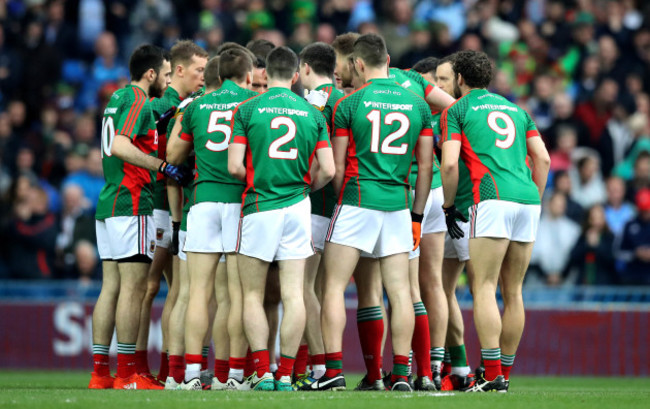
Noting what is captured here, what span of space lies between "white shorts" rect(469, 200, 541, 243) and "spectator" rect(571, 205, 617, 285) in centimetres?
676

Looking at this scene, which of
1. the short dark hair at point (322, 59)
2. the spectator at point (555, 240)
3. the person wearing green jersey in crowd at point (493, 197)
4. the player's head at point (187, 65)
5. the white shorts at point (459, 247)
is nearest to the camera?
the person wearing green jersey in crowd at point (493, 197)

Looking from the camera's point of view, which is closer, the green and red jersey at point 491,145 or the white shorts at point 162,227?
the green and red jersey at point 491,145

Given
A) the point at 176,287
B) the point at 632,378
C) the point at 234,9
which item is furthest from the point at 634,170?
the point at 176,287

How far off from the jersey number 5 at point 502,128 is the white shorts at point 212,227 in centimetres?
236

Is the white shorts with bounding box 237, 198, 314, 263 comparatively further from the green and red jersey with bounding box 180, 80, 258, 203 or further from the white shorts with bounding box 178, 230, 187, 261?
the white shorts with bounding box 178, 230, 187, 261

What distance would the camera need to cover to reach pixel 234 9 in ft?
70.2

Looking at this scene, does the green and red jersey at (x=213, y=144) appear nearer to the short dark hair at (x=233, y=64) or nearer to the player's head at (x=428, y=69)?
the short dark hair at (x=233, y=64)

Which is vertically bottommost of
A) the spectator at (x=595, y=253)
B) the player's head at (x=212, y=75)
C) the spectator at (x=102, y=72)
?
the spectator at (x=595, y=253)

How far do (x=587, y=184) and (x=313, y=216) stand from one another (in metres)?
8.77

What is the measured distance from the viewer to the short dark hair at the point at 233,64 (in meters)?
10.2

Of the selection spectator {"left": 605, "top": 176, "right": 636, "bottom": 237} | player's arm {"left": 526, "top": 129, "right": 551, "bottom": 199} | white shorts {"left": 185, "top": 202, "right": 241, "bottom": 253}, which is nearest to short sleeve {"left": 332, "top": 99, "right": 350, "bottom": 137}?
white shorts {"left": 185, "top": 202, "right": 241, "bottom": 253}

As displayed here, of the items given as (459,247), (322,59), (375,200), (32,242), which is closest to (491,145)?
(375,200)

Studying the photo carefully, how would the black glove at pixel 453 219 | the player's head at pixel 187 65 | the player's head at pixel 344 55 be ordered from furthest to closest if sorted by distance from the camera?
the player's head at pixel 187 65 → the player's head at pixel 344 55 → the black glove at pixel 453 219

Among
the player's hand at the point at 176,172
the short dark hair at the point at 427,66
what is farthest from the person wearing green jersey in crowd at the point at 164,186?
the short dark hair at the point at 427,66
